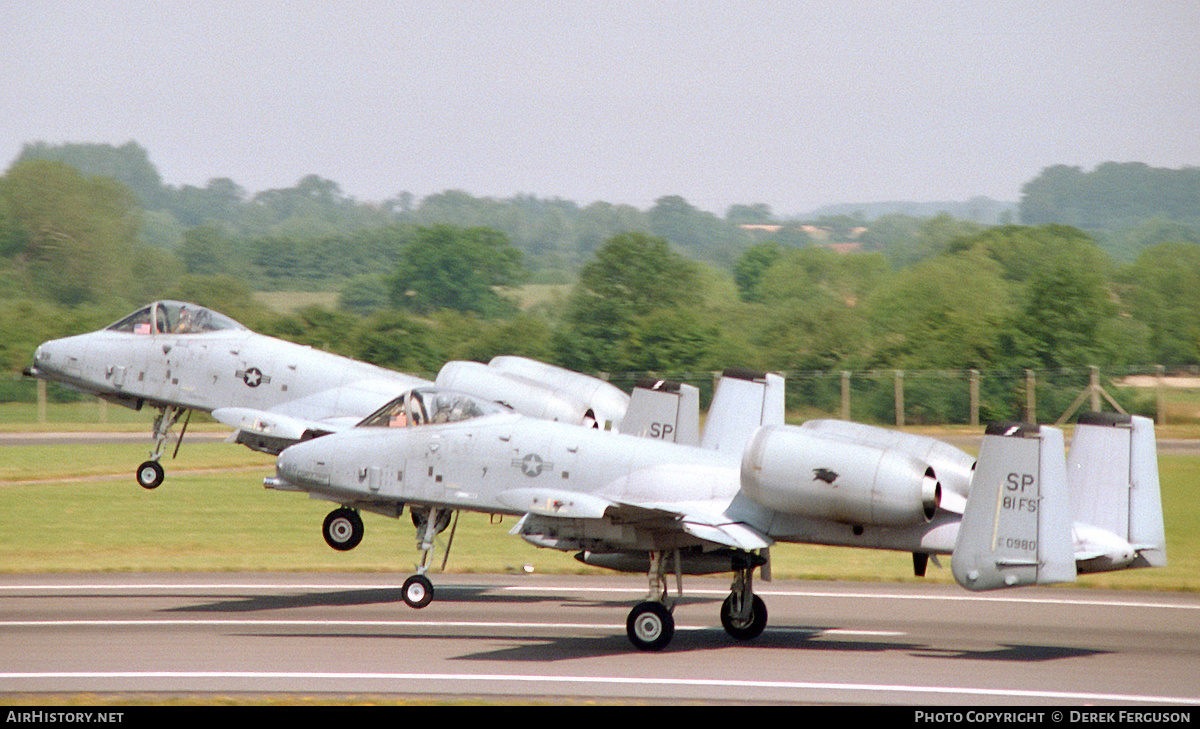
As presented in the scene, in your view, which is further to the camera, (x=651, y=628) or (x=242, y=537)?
(x=242, y=537)

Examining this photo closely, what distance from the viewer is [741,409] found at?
69.6 ft

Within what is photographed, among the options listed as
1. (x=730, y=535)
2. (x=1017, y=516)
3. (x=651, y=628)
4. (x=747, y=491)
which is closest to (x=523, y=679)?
(x=651, y=628)

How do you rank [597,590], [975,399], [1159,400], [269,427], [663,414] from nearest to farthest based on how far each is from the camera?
[663,414] → [597,590] → [269,427] → [975,399] → [1159,400]

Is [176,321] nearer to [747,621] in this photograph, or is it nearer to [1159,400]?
[747,621]

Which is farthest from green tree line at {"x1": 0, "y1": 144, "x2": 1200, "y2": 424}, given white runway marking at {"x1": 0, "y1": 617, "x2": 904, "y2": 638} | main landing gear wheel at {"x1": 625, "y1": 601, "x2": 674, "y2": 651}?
main landing gear wheel at {"x1": 625, "y1": 601, "x2": 674, "y2": 651}

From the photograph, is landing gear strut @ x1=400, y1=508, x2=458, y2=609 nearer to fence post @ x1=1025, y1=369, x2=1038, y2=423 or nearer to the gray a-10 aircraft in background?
the gray a-10 aircraft in background

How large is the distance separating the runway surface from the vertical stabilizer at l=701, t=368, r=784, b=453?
8.51ft

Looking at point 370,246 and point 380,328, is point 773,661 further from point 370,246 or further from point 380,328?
point 370,246

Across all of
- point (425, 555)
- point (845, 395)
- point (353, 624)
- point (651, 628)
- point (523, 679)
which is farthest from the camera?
point (845, 395)

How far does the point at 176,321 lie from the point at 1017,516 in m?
17.1

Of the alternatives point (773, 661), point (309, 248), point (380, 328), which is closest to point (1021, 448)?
point (773, 661)

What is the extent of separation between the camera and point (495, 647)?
17.5 meters

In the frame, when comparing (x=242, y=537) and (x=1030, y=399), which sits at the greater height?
(x=1030, y=399)

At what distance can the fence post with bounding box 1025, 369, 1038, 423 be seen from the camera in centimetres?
4744
